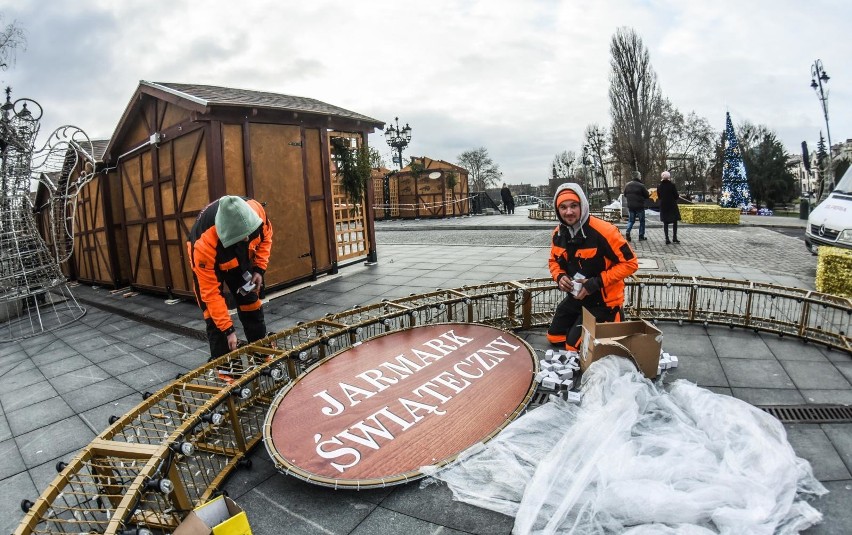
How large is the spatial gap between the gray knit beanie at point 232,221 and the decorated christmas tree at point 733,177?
3166 cm

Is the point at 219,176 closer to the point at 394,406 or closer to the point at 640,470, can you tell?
the point at 394,406

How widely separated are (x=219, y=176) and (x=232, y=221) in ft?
12.9

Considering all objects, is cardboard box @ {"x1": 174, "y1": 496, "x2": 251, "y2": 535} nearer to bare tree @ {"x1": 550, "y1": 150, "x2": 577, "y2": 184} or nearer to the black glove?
the black glove

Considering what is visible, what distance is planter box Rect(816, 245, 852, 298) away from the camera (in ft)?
19.7

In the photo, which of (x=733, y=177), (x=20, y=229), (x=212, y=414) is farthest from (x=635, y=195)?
(x=733, y=177)

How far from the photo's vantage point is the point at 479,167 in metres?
51.6

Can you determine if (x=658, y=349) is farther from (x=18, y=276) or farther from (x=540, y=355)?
(x=18, y=276)

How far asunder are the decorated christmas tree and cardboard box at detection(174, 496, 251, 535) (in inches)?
1296

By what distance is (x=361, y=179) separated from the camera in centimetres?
1029

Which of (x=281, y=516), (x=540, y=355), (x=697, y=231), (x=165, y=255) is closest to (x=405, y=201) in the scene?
(x=697, y=231)

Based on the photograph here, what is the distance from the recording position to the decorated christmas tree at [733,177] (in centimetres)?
2764

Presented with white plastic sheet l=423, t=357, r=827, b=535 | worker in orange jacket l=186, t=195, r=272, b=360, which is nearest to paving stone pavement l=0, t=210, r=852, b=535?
white plastic sheet l=423, t=357, r=827, b=535

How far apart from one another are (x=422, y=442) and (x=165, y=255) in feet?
27.4

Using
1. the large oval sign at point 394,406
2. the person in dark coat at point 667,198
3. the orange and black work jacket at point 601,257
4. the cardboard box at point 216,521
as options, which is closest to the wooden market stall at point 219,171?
the large oval sign at point 394,406
